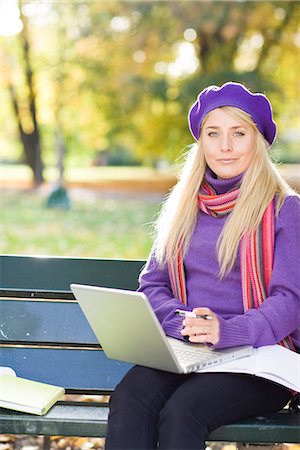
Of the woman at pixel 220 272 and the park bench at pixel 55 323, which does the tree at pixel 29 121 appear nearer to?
the park bench at pixel 55 323

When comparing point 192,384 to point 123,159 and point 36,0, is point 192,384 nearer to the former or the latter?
point 36,0

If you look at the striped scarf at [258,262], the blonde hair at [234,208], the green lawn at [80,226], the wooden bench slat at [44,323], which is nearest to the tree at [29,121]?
the green lawn at [80,226]

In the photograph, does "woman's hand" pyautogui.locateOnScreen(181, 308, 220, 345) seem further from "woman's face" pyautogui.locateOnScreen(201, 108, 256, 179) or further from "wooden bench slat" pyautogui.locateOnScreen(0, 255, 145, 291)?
"wooden bench slat" pyautogui.locateOnScreen(0, 255, 145, 291)

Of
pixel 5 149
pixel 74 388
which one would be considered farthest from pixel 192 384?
pixel 5 149

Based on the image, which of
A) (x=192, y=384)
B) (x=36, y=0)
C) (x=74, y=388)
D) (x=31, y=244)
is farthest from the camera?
(x=36, y=0)

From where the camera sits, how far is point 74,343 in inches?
130

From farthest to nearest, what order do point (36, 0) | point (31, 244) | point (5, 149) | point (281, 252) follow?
point (5, 149) < point (36, 0) < point (31, 244) < point (281, 252)

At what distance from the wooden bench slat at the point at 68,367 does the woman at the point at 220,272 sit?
0.38 meters

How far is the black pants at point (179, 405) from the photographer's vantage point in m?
2.47

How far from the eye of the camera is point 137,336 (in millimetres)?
2586

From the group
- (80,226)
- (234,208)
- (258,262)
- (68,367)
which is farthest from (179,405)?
(80,226)

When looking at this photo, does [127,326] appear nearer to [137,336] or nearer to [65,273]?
[137,336]

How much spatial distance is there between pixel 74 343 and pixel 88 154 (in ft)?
71.0

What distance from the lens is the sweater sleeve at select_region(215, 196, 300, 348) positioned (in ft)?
8.95
